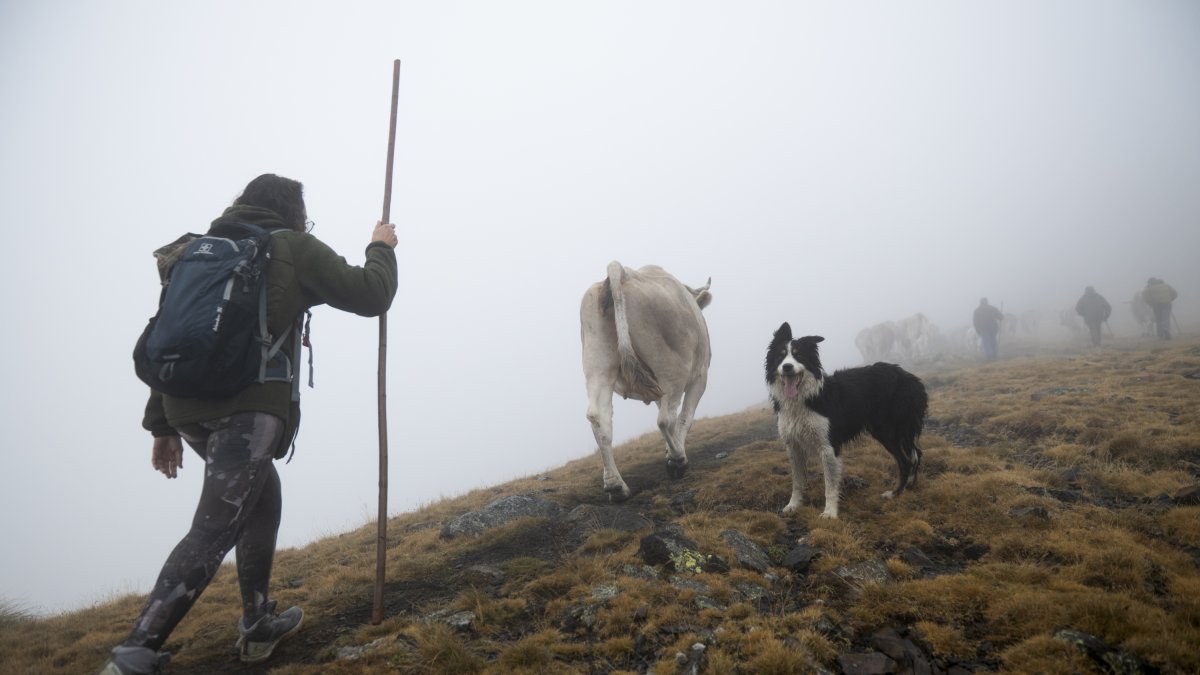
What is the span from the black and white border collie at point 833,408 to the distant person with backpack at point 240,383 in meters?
5.24

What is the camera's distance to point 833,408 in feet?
22.9

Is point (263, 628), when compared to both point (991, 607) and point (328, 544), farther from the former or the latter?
point (991, 607)

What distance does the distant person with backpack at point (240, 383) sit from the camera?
311cm

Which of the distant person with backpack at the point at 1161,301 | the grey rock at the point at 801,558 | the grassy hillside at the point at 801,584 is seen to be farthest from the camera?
the distant person with backpack at the point at 1161,301

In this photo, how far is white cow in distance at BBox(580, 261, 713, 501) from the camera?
7660mm

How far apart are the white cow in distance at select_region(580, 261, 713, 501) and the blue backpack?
4.60 metres

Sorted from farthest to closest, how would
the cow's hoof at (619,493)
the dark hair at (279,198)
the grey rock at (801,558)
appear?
the cow's hoof at (619,493) < the grey rock at (801,558) < the dark hair at (279,198)

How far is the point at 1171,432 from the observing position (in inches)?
293

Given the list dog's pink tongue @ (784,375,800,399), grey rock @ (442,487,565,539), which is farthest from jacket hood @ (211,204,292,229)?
dog's pink tongue @ (784,375,800,399)

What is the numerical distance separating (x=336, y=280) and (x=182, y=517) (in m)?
135

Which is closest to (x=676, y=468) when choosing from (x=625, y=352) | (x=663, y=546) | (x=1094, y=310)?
(x=625, y=352)

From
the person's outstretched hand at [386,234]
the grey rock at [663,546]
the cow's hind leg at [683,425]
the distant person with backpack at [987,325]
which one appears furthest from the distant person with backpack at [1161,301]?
the person's outstretched hand at [386,234]

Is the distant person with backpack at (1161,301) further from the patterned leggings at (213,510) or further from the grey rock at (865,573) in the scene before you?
the patterned leggings at (213,510)

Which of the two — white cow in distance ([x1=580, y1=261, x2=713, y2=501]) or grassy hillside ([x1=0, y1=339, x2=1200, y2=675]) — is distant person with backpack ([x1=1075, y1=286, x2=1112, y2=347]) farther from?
white cow in distance ([x1=580, y1=261, x2=713, y2=501])
